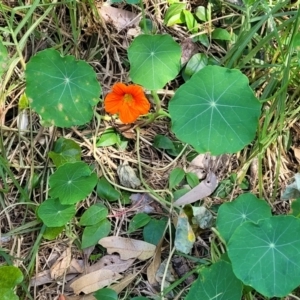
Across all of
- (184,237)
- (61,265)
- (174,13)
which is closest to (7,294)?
(61,265)

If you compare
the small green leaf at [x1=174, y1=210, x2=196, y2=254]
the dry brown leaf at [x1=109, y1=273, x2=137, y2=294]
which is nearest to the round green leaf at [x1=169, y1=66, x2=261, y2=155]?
the small green leaf at [x1=174, y1=210, x2=196, y2=254]

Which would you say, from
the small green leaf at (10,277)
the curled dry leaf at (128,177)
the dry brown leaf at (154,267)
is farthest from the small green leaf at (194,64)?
the small green leaf at (10,277)

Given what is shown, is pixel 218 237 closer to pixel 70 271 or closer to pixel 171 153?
pixel 171 153

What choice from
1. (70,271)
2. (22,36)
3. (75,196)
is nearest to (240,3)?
(22,36)

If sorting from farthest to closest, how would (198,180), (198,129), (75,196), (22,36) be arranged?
(22,36) → (198,180) → (75,196) → (198,129)

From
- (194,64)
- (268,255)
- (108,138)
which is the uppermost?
(194,64)

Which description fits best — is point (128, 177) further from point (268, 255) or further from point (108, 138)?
point (268, 255)
